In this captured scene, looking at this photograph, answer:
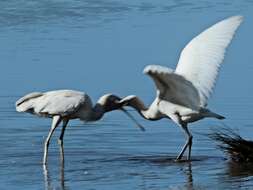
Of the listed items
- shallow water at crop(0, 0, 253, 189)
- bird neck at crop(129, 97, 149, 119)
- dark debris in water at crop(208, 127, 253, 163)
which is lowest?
shallow water at crop(0, 0, 253, 189)

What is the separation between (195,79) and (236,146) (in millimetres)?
1056

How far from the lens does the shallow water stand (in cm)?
1415

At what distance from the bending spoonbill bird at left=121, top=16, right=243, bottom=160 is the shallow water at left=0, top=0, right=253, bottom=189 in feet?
2.12

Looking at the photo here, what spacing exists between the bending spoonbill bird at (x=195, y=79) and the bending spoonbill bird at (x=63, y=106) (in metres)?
0.30

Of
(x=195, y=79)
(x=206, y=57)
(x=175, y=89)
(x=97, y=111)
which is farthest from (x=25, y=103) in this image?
(x=206, y=57)

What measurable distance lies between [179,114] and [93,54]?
7.79 m

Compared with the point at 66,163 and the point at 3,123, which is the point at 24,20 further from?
the point at 66,163

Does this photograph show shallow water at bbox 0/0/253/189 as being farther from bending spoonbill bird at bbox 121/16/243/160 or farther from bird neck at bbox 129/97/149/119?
bending spoonbill bird at bbox 121/16/243/160

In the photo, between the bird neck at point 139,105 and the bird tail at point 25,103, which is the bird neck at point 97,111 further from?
the bird tail at point 25,103

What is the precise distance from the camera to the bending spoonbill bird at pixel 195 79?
1447 cm

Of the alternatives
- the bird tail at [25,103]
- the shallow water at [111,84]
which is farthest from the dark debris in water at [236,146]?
the bird tail at [25,103]

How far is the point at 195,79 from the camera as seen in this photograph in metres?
14.6

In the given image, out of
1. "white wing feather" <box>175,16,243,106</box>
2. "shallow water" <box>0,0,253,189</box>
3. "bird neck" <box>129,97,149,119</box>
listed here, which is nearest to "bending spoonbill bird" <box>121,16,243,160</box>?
"white wing feather" <box>175,16,243,106</box>

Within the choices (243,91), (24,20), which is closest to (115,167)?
(243,91)
